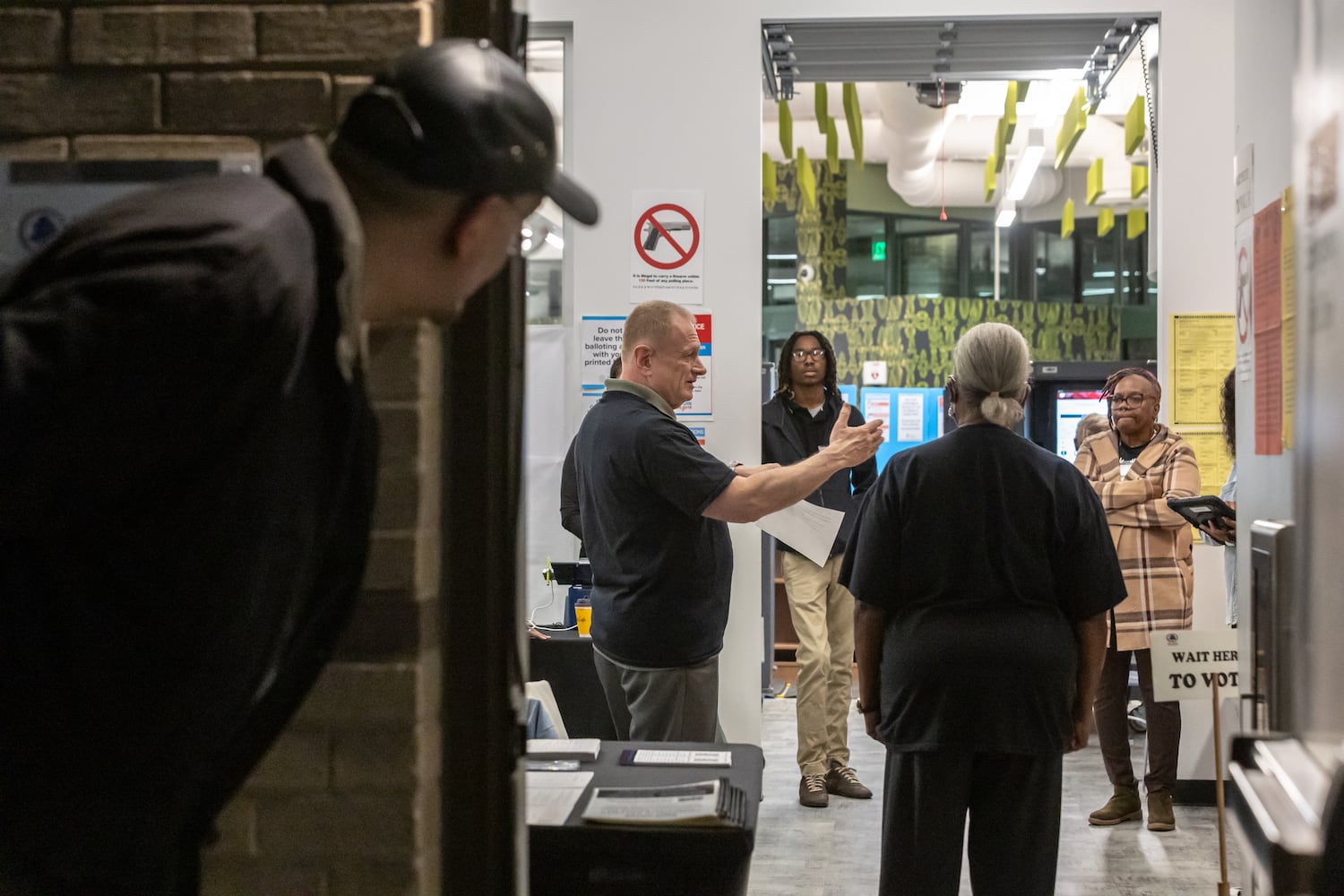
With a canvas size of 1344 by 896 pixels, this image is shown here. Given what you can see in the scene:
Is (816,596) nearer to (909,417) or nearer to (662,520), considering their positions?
(662,520)

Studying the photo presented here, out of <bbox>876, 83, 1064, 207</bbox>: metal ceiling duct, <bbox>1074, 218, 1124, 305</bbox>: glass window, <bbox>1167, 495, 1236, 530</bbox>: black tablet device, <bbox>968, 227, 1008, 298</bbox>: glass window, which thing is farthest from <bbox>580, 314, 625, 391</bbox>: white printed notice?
<bbox>1074, 218, 1124, 305</bbox>: glass window

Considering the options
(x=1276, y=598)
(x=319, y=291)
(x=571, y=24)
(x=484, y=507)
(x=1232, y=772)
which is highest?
(x=571, y=24)

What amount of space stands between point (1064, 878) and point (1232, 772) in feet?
8.56

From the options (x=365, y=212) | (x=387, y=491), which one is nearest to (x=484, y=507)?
(x=387, y=491)

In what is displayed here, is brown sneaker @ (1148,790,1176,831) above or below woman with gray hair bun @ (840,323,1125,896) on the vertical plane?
below

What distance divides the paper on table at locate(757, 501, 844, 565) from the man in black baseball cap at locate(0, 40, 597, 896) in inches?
124

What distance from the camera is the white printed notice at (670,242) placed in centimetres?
452

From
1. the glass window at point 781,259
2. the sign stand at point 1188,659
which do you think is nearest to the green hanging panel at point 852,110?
the sign stand at point 1188,659

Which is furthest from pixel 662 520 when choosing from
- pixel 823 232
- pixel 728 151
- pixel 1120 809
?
pixel 823 232

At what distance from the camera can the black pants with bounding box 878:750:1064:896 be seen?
2475mm

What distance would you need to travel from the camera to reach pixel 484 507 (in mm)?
1142

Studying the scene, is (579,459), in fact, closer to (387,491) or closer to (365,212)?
(387,491)

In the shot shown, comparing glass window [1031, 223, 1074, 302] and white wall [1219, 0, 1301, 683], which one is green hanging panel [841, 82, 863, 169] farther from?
glass window [1031, 223, 1074, 302]

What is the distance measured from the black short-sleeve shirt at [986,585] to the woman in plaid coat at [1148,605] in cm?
179
